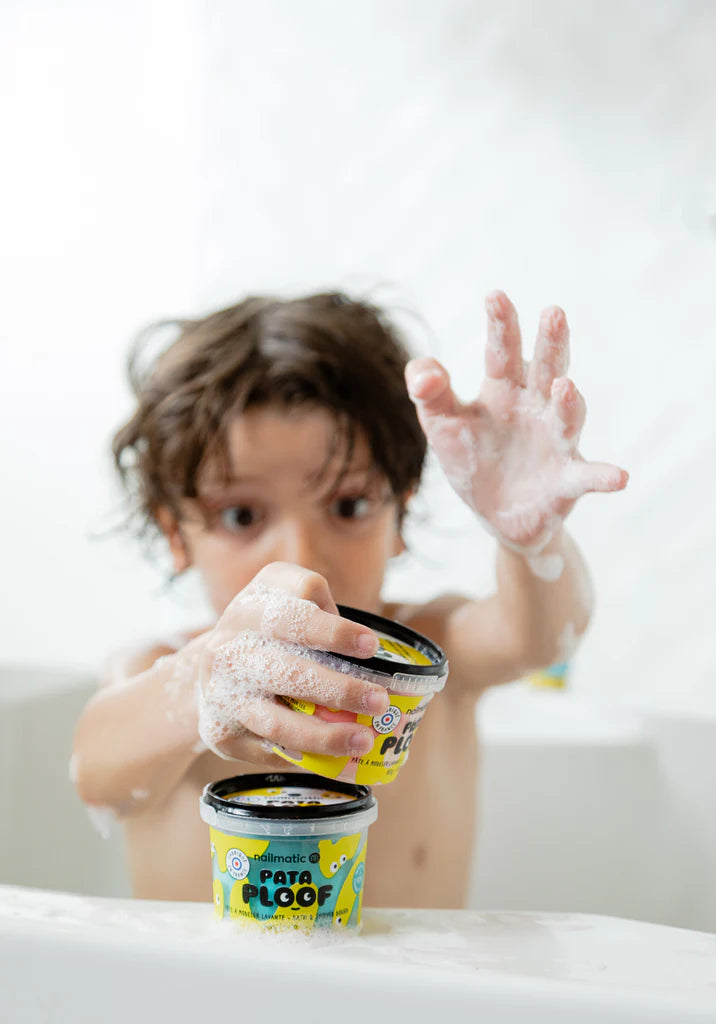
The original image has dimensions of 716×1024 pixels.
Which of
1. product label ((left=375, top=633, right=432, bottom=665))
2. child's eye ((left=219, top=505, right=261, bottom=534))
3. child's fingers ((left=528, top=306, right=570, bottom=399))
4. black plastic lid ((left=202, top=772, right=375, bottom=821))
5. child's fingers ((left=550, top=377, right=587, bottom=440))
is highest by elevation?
child's fingers ((left=528, top=306, right=570, bottom=399))

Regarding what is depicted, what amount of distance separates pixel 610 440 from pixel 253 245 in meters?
0.81

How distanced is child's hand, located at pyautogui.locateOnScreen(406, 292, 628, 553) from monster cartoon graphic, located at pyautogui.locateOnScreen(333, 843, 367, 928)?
0.23 meters

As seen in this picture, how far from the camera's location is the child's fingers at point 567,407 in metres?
0.52

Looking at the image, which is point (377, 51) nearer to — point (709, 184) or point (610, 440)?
point (709, 184)

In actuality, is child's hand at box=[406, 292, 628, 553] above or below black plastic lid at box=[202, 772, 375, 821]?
above

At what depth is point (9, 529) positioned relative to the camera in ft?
6.09

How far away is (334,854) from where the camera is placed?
0.45m

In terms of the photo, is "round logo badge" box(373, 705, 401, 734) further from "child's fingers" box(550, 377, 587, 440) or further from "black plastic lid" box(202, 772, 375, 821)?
"child's fingers" box(550, 377, 587, 440)

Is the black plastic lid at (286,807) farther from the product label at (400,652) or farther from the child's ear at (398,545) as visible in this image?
the child's ear at (398,545)

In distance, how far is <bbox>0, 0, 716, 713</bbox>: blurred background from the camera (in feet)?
5.49

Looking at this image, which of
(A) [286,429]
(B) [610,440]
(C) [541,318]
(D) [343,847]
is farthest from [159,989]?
(B) [610,440]

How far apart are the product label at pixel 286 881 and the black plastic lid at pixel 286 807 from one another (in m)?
0.01

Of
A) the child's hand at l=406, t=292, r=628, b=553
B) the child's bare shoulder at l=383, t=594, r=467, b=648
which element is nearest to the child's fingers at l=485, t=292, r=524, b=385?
the child's hand at l=406, t=292, r=628, b=553

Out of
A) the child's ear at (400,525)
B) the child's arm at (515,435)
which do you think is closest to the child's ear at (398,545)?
the child's ear at (400,525)
